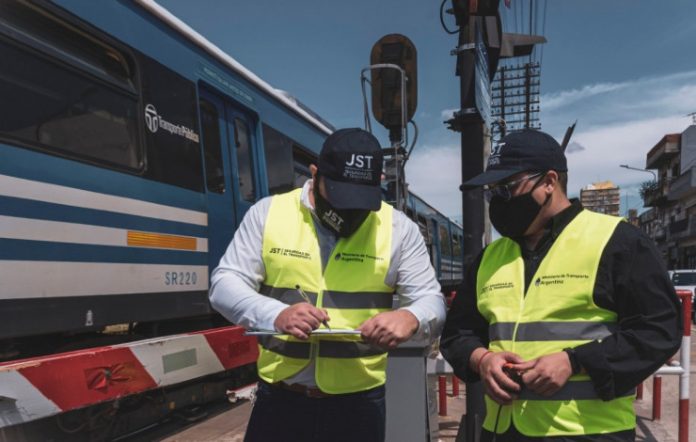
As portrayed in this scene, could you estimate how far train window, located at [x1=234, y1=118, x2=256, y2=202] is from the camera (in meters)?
5.88

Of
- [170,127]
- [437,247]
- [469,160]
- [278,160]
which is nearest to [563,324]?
[469,160]

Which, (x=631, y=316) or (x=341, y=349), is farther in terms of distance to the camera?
(x=341, y=349)

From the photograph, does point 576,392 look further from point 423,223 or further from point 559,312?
point 423,223

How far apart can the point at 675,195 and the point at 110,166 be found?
56.6 meters

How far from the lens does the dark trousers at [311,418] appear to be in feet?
6.79

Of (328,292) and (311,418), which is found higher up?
(328,292)

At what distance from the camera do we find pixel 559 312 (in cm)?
184

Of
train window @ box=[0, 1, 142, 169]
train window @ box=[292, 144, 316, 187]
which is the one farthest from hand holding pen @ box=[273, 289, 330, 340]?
train window @ box=[292, 144, 316, 187]

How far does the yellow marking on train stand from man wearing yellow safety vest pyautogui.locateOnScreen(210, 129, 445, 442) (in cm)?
221

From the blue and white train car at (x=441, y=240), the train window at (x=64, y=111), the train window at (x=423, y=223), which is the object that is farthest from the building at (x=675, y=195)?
the train window at (x=64, y=111)

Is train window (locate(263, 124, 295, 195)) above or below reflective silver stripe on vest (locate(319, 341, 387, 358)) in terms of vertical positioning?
above

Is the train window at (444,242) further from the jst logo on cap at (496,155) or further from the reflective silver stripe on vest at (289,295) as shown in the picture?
the reflective silver stripe on vest at (289,295)

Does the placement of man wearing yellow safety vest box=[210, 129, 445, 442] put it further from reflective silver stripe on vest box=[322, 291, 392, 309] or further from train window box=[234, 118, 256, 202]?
train window box=[234, 118, 256, 202]

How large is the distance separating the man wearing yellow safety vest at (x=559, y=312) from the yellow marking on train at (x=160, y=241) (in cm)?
275
